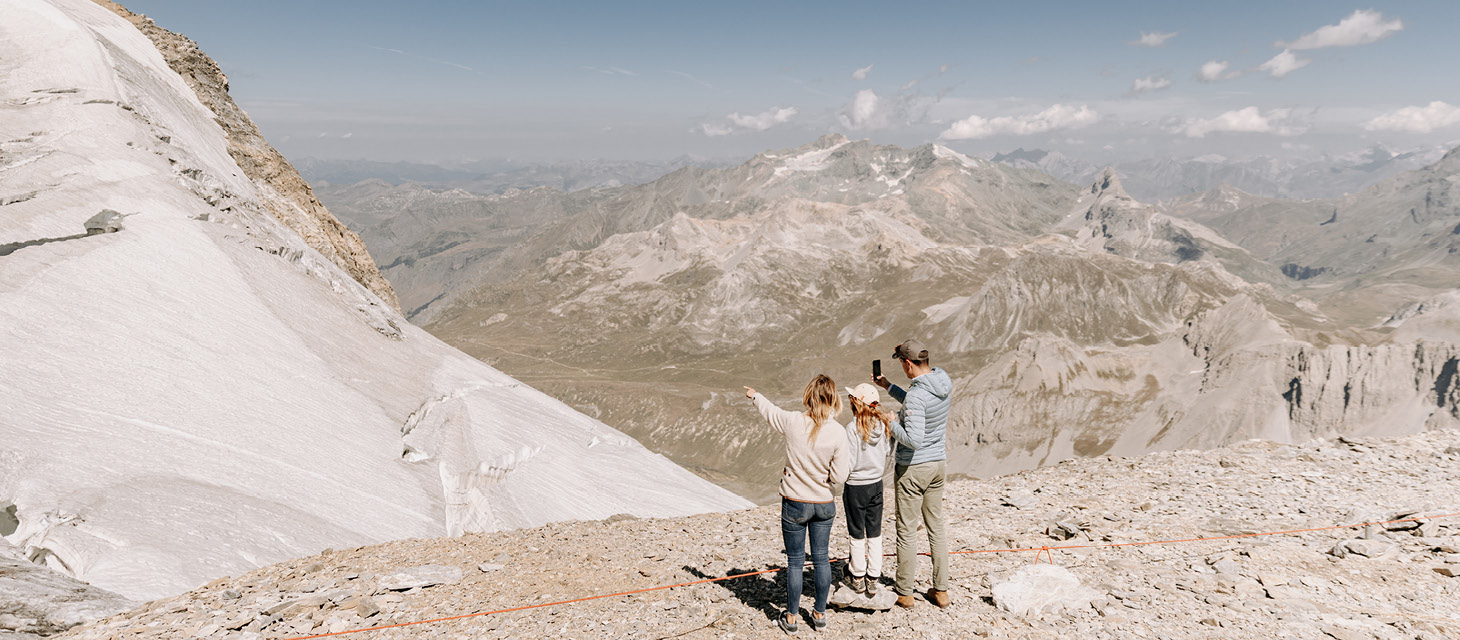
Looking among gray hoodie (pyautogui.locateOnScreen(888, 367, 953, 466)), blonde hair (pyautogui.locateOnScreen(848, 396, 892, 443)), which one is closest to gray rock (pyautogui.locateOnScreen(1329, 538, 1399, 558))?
gray hoodie (pyautogui.locateOnScreen(888, 367, 953, 466))

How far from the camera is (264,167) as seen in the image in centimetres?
3550

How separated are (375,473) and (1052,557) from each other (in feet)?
49.1

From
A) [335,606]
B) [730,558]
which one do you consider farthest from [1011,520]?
[335,606]

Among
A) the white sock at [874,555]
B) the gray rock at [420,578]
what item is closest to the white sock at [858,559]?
the white sock at [874,555]

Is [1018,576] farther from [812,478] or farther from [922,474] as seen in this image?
[812,478]

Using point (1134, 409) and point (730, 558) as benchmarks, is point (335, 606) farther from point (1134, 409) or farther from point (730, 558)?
point (1134, 409)

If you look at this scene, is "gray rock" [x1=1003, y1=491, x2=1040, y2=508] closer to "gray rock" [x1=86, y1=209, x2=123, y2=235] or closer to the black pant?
the black pant

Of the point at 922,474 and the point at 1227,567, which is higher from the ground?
the point at 922,474

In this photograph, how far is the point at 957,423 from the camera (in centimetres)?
11431

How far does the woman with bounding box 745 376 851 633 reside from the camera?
7.93 meters

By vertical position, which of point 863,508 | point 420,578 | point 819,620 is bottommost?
point 420,578

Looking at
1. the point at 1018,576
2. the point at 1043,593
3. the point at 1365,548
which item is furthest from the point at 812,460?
the point at 1365,548

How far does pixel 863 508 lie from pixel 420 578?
7.21 m

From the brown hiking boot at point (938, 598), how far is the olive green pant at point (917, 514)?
3.5 inches
